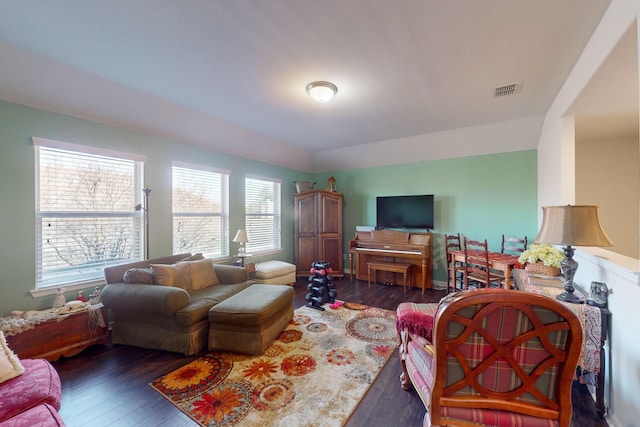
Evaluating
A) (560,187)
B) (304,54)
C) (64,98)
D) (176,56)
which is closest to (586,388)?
(560,187)

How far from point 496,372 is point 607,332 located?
127 centimetres

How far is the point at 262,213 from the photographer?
506 centimetres

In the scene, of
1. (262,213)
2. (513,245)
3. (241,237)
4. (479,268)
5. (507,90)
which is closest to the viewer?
(507,90)

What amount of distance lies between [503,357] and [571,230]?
120cm

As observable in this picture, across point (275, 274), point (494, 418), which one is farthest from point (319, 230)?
point (494, 418)

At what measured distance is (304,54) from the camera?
7.02 ft

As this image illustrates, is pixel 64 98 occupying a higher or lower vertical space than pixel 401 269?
higher

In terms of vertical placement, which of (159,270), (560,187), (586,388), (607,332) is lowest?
(586,388)

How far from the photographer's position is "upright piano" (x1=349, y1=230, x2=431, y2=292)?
A: 4.46 metres

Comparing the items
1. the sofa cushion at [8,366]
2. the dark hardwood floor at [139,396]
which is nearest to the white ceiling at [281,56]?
the sofa cushion at [8,366]

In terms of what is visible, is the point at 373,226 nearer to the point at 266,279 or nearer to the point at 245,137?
the point at 266,279

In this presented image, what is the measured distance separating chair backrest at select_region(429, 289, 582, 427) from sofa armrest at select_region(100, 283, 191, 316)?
88.1 inches

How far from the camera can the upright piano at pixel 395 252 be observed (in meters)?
4.46

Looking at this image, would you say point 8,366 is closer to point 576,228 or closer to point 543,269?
point 576,228
